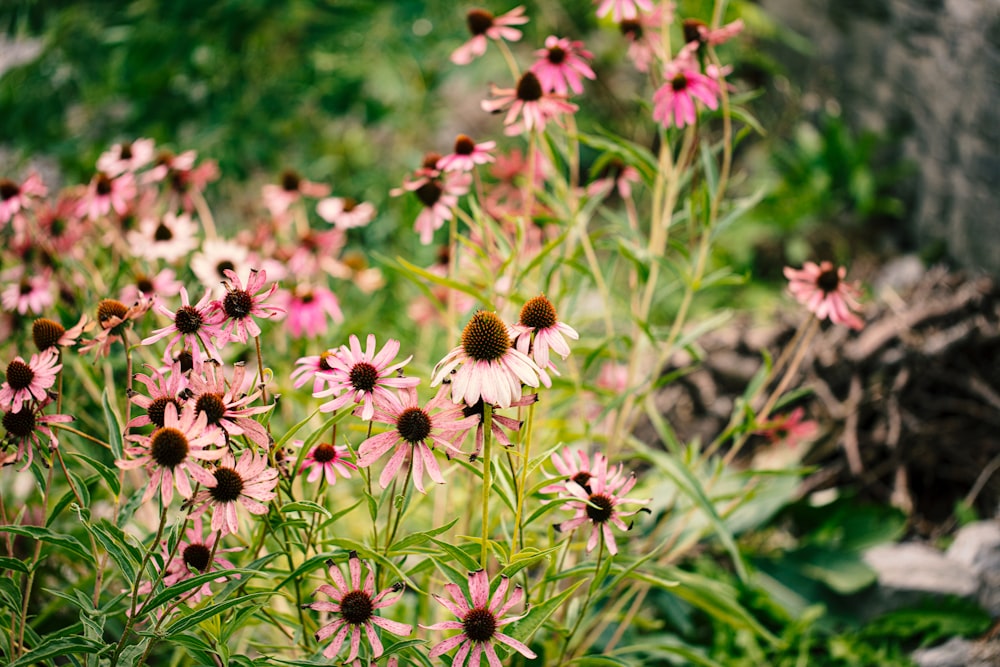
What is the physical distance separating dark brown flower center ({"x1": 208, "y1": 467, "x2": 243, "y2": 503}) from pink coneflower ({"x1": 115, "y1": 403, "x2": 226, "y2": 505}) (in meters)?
0.02

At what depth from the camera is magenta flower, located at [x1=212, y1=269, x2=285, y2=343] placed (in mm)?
605

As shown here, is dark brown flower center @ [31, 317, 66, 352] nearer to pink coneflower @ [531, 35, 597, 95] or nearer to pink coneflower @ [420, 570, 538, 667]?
pink coneflower @ [420, 570, 538, 667]

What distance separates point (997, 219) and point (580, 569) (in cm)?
154

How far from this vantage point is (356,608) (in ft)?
1.90

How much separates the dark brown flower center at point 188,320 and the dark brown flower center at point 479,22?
491 millimetres

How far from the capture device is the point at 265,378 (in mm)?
633

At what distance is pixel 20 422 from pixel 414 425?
11.9 inches

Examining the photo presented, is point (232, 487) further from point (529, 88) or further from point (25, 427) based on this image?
point (529, 88)

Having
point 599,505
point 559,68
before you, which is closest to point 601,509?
point 599,505

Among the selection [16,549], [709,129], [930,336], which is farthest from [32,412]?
[709,129]

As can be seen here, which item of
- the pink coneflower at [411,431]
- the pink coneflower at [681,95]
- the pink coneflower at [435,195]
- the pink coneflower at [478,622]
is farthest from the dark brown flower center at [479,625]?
the pink coneflower at [681,95]

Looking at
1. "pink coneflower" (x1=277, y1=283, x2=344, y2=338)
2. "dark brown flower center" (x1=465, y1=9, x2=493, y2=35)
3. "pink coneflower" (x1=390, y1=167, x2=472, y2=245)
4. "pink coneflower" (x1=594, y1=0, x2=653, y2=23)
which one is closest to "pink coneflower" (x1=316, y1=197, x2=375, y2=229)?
"pink coneflower" (x1=277, y1=283, x2=344, y2=338)

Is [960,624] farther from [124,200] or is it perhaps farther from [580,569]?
[124,200]

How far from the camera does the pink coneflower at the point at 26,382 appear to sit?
58 centimetres
